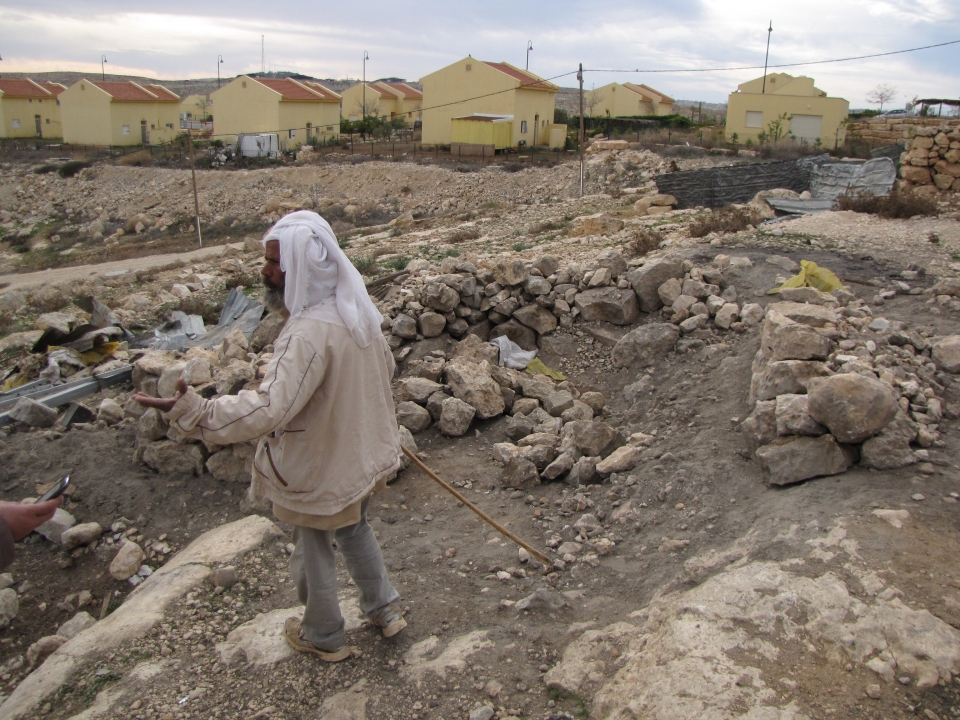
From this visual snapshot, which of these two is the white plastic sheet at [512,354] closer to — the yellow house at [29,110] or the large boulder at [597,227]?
the large boulder at [597,227]

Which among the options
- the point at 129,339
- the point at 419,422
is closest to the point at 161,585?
the point at 419,422

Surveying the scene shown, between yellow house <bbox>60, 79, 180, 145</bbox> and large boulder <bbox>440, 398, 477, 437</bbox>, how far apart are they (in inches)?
1795

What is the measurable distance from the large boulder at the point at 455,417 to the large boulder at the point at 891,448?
2.58m

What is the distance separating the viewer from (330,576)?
8.26ft

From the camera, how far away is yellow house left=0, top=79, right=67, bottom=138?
153ft

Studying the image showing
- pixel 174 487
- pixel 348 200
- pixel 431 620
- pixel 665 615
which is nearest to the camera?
pixel 665 615

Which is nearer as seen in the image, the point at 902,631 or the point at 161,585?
the point at 902,631

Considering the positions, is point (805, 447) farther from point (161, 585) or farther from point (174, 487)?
point (174, 487)

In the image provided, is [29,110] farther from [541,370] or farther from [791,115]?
[541,370]

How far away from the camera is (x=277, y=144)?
36000mm

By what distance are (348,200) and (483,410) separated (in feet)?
72.1

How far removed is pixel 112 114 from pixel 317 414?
47936 millimetres

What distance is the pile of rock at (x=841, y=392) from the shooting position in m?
3.26

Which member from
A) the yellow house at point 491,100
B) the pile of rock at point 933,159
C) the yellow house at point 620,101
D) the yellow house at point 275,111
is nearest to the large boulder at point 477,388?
the pile of rock at point 933,159
